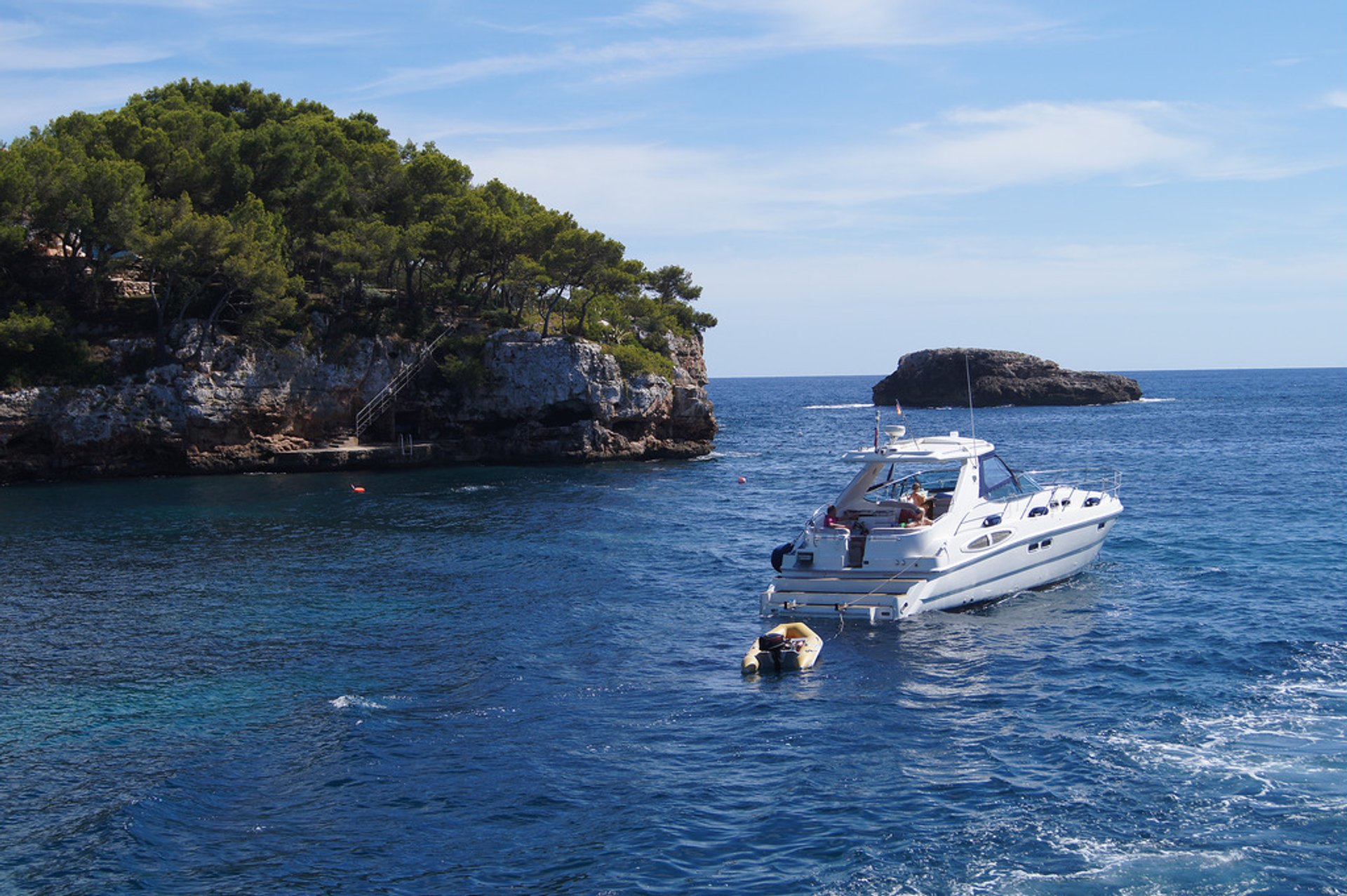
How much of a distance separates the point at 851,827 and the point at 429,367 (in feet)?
155

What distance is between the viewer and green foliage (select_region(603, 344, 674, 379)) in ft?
188

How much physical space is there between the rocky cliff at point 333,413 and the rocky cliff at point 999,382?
211 feet

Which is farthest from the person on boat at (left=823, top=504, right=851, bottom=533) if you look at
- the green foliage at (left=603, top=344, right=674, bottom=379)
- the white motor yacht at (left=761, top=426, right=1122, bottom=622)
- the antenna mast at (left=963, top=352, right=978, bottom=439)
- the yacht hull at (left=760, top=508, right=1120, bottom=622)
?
the green foliage at (left=603, top=344, right=674, bottom=379)

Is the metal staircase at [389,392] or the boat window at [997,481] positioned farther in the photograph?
the metal staircase at [389,392]

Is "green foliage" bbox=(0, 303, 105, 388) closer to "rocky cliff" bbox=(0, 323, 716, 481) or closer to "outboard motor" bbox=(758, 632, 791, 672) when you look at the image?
"rocky cliff" bbox=(0, 323, 716, 481)

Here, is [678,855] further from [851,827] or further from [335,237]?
[335,237]

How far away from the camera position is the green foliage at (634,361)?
5731 centimetres

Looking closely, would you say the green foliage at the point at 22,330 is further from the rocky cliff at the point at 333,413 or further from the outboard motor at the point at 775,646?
the outboard motor at the point at 775,646

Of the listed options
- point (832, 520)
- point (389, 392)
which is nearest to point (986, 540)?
point (832, 520)

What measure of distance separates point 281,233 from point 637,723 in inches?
1781

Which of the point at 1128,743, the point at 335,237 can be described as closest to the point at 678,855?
the point at 1128,743

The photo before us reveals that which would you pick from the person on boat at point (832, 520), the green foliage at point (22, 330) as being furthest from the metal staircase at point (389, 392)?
the person on boat at point (832, 520)

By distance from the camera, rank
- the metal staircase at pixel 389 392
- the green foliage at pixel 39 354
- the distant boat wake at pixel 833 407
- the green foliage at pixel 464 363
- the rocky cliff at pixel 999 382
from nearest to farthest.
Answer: the green foliage at pixel 39 354
the green foliage at pixel 464 363
the metal staircase at pixel 389 392
the rocky cliff at pixel 999 382
the distant boat wake at pixel 833 407

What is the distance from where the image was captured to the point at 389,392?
5569 cm
